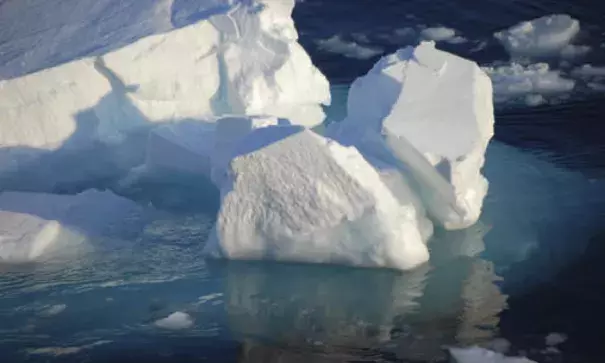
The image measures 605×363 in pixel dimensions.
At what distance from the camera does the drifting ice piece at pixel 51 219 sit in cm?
550

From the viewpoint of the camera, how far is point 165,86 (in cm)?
643

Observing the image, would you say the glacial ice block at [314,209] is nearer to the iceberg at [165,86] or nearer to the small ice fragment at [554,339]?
the small ice fragment at [554,339]

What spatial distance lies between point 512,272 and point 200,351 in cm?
168

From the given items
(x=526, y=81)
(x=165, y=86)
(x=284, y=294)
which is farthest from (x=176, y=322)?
(x=526, y=81)

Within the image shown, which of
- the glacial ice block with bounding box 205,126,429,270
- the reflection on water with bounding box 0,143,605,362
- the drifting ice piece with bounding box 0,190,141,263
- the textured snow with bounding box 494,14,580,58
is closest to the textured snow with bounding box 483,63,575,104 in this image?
the textured snow with bounding box 494,14,580,58

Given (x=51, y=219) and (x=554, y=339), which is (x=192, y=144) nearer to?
(x=51, y=219)

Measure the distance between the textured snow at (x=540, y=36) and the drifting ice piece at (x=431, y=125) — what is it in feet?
Answer: 9.19

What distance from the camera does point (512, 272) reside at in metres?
5.20

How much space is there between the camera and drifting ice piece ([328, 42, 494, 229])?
534 cm

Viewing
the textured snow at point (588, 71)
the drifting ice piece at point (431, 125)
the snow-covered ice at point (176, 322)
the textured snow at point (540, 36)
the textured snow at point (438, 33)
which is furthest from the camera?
the textured snow at point (438, 33)

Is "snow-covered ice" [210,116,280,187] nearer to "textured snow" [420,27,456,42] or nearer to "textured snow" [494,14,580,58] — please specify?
"textured snow" [494,14,580,58]

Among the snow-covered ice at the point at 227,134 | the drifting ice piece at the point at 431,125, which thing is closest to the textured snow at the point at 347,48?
the drifting ice piece at the point at 431,125

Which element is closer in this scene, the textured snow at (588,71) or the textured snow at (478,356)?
the textured snow at (478,356)

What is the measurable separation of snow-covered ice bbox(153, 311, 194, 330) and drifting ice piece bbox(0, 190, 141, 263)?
3.47ft
